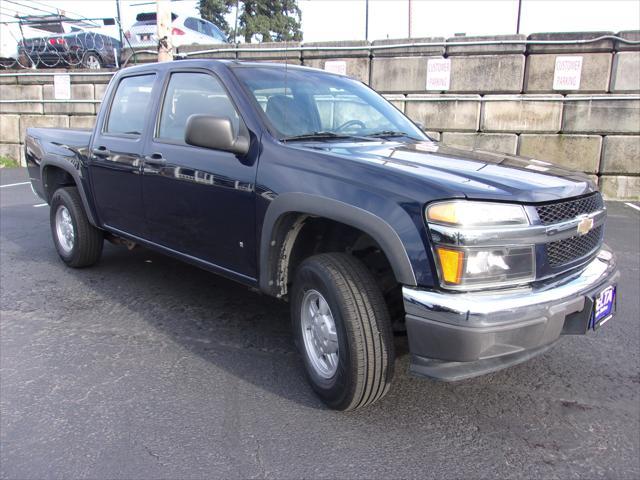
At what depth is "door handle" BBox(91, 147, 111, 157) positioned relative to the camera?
4219 millimetres

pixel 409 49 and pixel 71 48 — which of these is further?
pixel 71 48

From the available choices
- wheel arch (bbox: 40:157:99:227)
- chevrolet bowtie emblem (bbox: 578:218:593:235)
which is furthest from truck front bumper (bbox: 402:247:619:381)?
wheel arch (bbox: 40:157:99:227)

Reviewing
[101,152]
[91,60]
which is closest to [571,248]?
[101,152]

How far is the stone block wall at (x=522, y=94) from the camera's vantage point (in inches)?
352

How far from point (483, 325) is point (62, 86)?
13454mm

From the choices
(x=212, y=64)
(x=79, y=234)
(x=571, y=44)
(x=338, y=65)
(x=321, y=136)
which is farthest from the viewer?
(x=338, y=65)

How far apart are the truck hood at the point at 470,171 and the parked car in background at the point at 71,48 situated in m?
13.4

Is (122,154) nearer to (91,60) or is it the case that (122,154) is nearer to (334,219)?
(334,219)

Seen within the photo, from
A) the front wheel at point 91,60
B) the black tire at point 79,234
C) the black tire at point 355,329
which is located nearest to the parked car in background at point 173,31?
the front wheel at point 91,60

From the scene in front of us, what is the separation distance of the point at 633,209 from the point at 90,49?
45.1ft

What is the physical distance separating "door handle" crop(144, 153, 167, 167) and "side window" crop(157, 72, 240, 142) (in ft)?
0.47

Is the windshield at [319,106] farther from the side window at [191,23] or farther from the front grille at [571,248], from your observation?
the side window at [191,23]

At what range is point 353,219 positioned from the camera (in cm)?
243

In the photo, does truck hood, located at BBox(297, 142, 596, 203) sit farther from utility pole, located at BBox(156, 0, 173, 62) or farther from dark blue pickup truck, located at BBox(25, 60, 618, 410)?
utility pole, located at BBox(156, 0, 173, 62)
